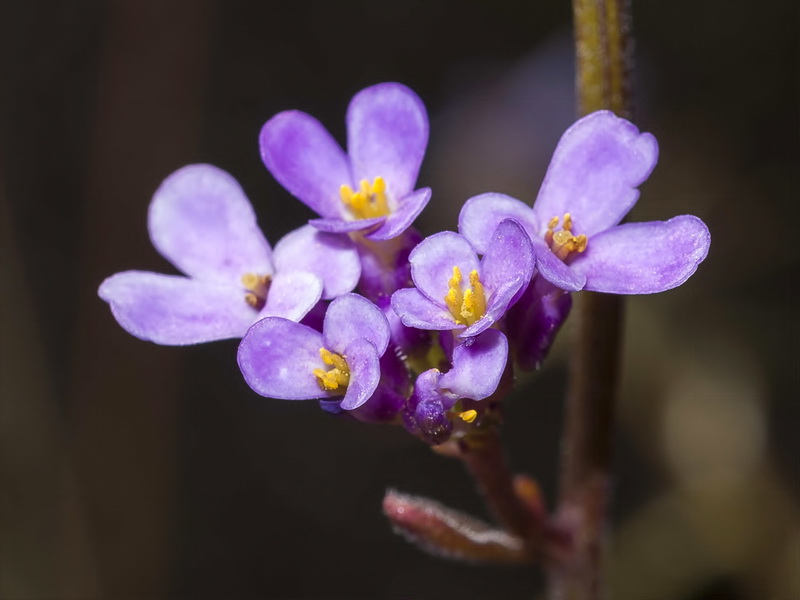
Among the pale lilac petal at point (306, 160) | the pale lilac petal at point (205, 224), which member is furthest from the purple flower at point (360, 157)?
the pale lilac petal at point (205, 224)

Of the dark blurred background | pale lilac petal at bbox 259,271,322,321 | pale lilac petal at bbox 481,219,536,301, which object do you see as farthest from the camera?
the dark blurred background

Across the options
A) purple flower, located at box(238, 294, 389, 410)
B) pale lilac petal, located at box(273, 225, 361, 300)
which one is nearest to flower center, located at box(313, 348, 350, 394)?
purple flower, located at box(238, 294, 389, 410)

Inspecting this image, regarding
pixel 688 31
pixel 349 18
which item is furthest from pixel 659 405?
pixel 349 18

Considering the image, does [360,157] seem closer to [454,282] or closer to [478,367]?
[454,282]

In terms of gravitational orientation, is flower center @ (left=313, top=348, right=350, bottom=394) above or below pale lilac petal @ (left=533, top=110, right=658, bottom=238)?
below

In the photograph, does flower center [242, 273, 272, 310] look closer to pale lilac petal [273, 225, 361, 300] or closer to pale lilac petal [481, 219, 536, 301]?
pale lilac petal [273, 225, 361, 300]

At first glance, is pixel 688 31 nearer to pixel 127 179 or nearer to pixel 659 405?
pixel 659 405

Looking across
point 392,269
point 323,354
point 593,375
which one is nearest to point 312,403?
point 593,375
